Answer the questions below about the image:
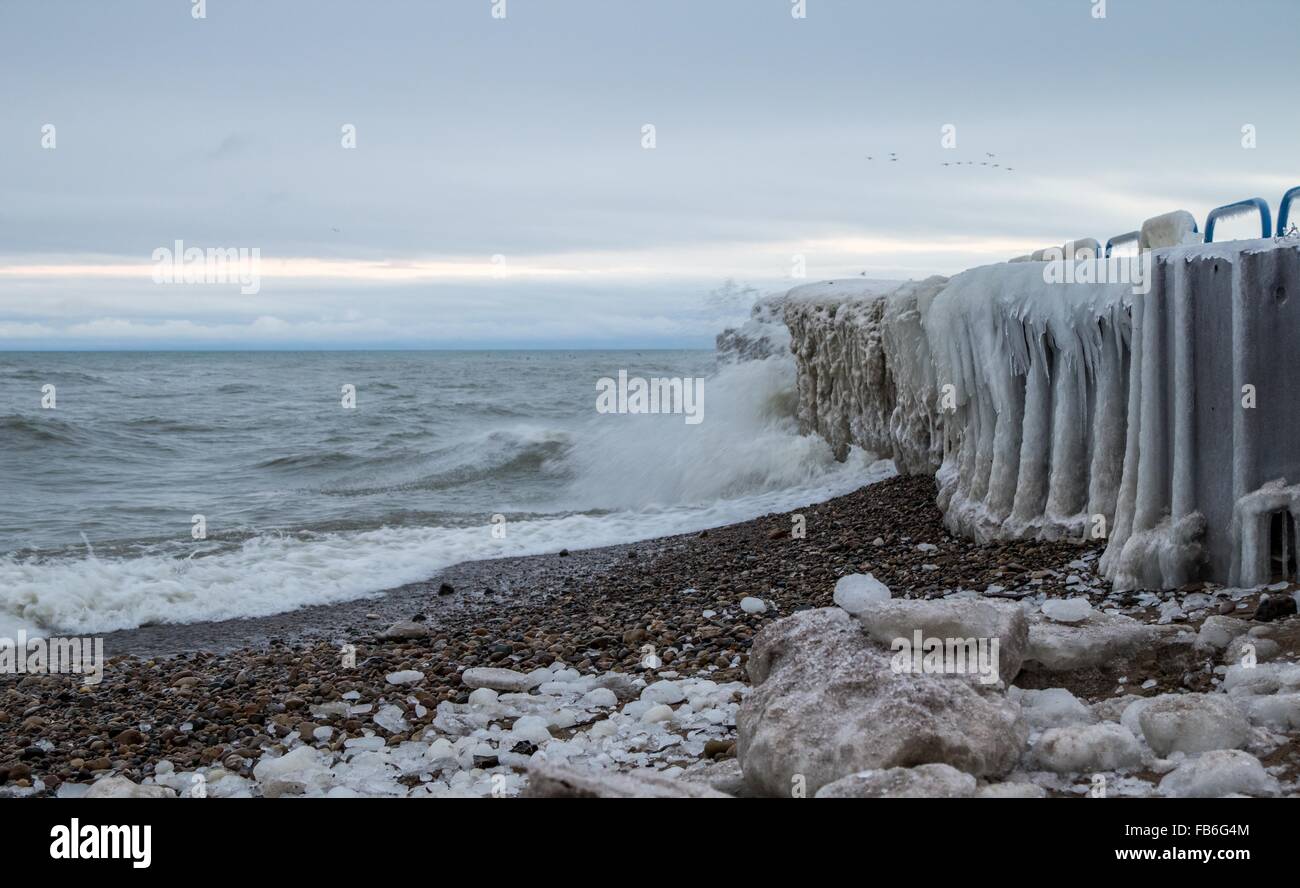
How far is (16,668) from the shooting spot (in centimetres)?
926

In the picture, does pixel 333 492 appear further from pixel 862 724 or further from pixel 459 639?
pixel 862 724

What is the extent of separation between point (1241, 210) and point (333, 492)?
16491 millimetres

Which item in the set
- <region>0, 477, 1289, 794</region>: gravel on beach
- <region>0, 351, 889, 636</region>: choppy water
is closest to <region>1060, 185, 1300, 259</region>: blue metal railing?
<region>0, 477, 1289, 794</region>: gravel on beach

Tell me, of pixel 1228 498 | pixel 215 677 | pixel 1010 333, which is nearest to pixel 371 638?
pixel 215 677

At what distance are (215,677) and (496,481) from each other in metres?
14.0

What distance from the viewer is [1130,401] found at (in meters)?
7.61

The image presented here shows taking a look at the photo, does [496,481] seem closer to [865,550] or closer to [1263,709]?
[865,550]

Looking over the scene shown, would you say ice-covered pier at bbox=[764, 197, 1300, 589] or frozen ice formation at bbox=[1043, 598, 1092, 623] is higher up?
ice-covered pier at bbox=[764, 197, 1300, 589]

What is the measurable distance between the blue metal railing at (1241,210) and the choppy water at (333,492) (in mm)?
7760

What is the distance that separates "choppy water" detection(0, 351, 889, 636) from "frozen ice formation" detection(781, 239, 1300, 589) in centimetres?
503

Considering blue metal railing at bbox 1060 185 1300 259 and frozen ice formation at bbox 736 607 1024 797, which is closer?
frozen ice formation at bbox 736 607 1024 797

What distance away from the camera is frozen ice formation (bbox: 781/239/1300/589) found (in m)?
6.66

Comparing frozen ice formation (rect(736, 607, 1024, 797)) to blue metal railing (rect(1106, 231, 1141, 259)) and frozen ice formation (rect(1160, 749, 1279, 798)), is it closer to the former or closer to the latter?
frozen ice formation (rect(1160, 749, 1279, 798))

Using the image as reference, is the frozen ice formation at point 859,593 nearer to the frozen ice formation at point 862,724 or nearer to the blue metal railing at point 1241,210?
the frozen ice formation at point 862,724
